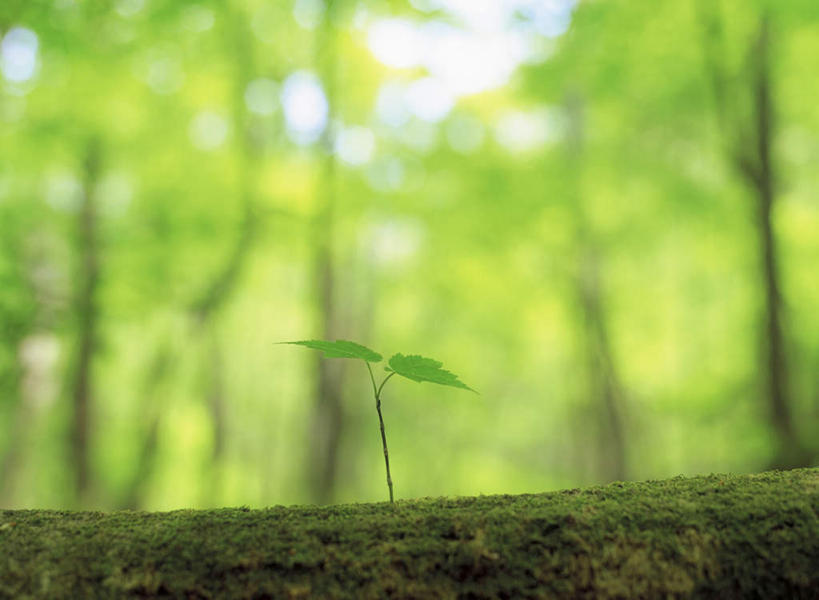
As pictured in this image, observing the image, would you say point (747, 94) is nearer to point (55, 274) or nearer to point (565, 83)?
point (565, 83)

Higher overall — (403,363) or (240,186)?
(240,186)

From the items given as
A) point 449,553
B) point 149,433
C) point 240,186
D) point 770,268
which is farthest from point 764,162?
point 149,433

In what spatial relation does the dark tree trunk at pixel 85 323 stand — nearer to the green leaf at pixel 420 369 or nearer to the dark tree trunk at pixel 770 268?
the green leaf at pixel 420 369

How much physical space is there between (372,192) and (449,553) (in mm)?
9420

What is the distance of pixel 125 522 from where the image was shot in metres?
1.46

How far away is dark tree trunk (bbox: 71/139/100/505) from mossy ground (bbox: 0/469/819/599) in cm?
767

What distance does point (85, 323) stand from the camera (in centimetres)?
818

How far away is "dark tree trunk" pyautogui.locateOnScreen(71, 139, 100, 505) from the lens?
326 inches

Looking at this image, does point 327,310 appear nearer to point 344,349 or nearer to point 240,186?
point 240,186

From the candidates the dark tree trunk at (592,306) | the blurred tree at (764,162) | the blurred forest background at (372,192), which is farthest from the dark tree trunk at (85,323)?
the blurred tree at (764,162)

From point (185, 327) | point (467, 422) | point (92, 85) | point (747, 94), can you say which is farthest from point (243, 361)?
point (747, 94)

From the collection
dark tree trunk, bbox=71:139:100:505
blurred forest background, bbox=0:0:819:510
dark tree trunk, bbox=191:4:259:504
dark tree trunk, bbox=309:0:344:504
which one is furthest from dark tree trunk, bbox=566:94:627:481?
dark tree trunk, bbox=71:139:100:505

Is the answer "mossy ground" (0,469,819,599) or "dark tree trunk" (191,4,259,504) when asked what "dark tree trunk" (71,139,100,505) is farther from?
"mossy ground" (0,469,819,599)

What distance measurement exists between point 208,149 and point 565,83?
594cm
